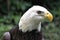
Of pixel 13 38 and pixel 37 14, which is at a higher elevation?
pixel 37 14

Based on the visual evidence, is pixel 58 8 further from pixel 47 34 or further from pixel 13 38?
pixel 13 38

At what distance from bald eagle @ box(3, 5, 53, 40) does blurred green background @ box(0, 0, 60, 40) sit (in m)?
1.88

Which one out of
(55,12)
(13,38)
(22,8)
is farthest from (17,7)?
(13,38)

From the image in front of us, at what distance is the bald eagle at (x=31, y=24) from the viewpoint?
15.5ft

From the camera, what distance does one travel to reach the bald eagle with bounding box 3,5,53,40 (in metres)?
4.71

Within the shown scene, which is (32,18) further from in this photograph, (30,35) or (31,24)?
(30,35)

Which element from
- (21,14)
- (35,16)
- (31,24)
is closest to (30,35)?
(31,24)

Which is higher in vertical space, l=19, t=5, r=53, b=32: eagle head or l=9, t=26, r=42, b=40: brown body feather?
l=19, t=5, r=53, b=32: eagle head

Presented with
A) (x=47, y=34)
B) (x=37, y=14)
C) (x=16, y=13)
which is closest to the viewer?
(x=37, y=14)

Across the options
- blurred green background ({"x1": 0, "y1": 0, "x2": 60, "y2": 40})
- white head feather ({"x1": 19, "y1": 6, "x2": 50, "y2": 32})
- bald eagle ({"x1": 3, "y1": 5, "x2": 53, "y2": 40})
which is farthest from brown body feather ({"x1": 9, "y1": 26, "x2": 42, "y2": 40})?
blurred green background ({"x1": 0, "y1": 0, "x2": 60, "y2": 40})

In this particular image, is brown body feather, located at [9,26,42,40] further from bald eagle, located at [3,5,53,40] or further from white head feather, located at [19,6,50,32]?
white head feather, located at [19,6,50,32]

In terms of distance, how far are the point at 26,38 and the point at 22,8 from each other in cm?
287

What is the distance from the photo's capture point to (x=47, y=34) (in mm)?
7051

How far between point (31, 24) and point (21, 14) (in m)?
2.78
